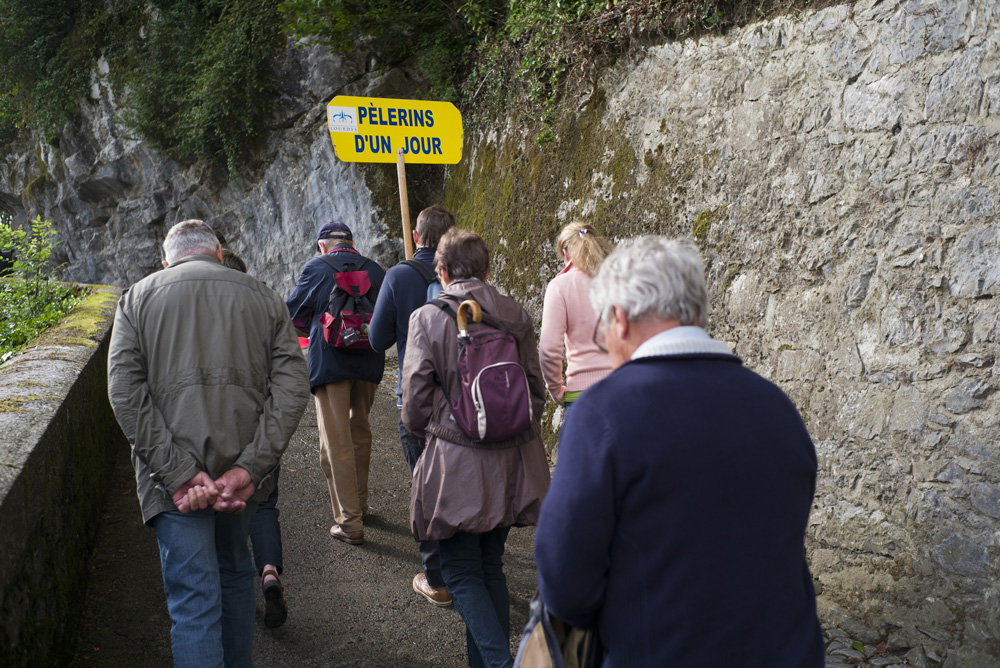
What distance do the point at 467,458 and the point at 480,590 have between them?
0.58 m

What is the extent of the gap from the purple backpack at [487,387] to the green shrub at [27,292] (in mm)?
4760

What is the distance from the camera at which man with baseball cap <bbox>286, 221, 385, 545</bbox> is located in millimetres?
5020

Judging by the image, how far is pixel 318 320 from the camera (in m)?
5.05

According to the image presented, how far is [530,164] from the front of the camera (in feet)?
25.1

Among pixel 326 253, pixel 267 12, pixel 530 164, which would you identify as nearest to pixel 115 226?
pixel 267 12

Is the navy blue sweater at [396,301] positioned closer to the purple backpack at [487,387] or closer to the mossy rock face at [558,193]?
the purple backpack at [487,387]

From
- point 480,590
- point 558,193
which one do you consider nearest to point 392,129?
point 558,193

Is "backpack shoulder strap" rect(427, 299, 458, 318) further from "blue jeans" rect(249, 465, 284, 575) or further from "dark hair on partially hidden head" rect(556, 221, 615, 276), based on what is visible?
"blue jeans" rect(249, 465, 284, 575)

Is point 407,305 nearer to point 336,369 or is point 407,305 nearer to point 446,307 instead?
point 336,369

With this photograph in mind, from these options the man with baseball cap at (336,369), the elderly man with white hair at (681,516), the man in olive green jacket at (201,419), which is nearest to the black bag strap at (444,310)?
the man in olive green jacket at (201,419)

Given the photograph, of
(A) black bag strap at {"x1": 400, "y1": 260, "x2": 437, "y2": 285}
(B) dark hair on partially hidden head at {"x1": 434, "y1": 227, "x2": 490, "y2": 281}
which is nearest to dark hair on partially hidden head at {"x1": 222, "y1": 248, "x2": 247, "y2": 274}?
(A) black bag strap at {"x1": 400, "y1": 260, "x2": 437, "y2": 285}

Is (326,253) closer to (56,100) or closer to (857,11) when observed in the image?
(857,11)

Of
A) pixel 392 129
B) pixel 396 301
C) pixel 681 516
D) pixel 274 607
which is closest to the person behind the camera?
pixel 681 516

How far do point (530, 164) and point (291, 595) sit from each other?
4686mm
